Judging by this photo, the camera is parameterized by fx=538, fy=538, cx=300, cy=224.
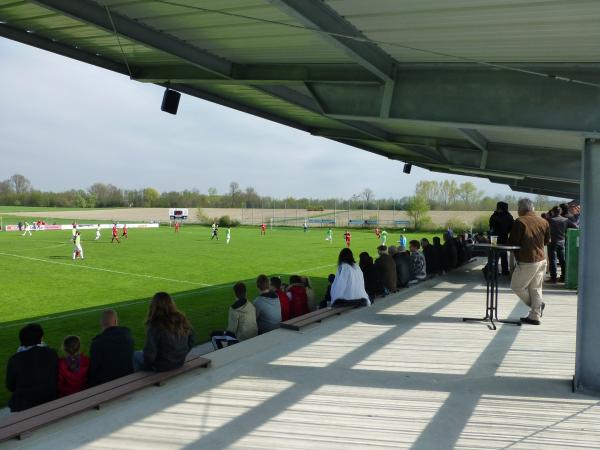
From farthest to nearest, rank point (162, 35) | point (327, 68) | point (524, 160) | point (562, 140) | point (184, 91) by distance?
point (524, 160) < point (562, 140) < point (184, 91) < point (327, 68) < point (162, 35)

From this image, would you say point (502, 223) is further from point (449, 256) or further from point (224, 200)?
point (224, 200)

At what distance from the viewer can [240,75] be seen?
23.6 feet

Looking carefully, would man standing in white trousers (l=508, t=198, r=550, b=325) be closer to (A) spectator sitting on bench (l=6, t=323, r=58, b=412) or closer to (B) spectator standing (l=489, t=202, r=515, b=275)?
(B) spectator standing (l=489, t=202, r=515, b=275)

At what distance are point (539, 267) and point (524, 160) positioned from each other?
4874mm

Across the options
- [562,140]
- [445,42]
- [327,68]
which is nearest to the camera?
[445,42]

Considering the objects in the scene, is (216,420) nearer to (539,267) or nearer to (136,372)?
(136,372)

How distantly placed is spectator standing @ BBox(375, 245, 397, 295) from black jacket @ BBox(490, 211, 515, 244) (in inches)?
107

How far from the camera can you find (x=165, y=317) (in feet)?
18.1

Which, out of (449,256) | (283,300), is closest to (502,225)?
(283,300)

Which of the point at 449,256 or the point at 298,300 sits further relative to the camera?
the point at 449,256

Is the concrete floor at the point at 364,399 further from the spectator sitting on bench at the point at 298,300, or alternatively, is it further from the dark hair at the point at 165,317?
the spectator sitting on bench at the point at 298,300

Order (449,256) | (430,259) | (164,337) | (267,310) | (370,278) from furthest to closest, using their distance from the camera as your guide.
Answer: (449,256) < (430,259) < (370,278) < (267,310) < (164,337)

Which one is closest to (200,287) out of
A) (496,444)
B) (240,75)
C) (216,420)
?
(240,75)

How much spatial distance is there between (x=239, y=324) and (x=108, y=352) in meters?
2.46
